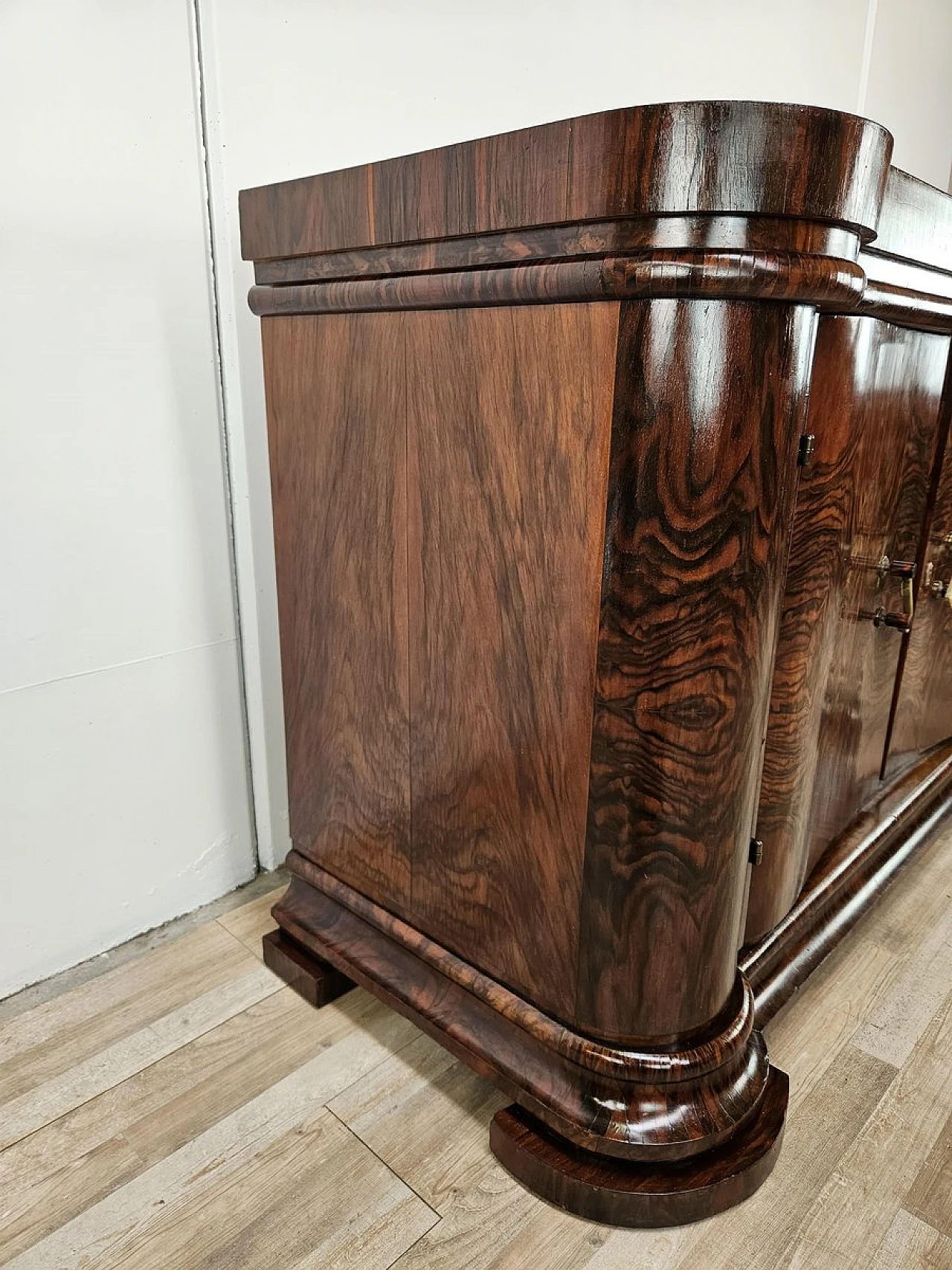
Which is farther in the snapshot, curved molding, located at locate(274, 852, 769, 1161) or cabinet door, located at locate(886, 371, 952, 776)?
cabinet door, located at locate(886, 371, 952, 776)

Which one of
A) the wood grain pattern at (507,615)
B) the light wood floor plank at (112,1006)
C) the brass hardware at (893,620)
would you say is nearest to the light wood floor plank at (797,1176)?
the wood grain pattern at (507,615)

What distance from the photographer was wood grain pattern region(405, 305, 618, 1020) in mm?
696

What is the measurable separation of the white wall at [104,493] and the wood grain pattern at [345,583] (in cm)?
17

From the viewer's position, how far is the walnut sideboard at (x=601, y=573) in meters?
0.64

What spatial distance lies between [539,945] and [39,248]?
87 cm

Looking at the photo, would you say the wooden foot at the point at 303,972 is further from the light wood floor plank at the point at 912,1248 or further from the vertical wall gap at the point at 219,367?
the light wood floor plank at the point at 912,1248

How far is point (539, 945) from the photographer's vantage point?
84cm

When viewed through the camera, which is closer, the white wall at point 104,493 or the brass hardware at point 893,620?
the white wall at point 104,493

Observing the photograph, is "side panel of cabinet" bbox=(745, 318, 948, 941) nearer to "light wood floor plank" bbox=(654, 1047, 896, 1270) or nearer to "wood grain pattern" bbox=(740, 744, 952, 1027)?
"wood grain pattern" bbox=(740, 744, 952, 1027)

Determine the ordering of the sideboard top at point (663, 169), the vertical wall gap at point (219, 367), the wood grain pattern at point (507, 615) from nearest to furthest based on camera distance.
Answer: the sideboard top at point (663, 169)
the wood grain pattern at point (507, 615)
the vertical wall gap at point (219, 367)

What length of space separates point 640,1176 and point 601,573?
54 centimetres

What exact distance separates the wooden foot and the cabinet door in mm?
808

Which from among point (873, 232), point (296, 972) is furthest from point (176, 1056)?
point (873, 232)

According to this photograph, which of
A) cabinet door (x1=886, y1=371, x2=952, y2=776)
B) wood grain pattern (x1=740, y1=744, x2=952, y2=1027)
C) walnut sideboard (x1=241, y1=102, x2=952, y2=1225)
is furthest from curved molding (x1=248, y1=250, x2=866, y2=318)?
wood grain pattern (x1=740, y1=744, x2=952, y2=1027)
